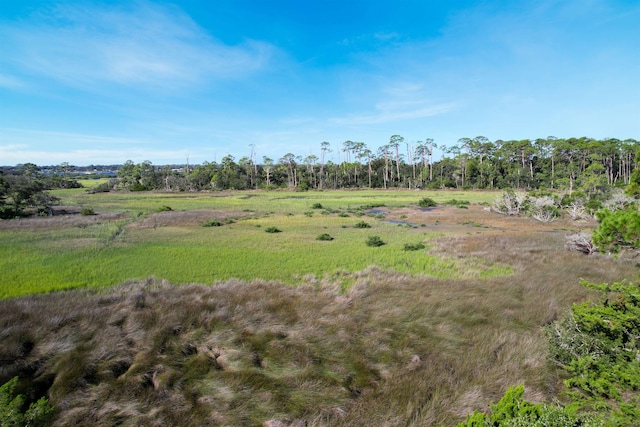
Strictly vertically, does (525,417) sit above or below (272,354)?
above

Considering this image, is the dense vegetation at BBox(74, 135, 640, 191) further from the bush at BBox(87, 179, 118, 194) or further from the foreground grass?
the foreground grass

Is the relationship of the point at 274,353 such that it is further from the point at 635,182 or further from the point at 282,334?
the point at 635,182

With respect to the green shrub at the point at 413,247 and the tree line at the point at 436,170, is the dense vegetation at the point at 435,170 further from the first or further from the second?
the green shrub at the point at 413,247

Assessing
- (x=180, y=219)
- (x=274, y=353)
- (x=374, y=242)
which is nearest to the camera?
(x=274, y=353)

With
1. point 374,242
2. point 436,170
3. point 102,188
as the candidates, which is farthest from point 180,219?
point 436,170

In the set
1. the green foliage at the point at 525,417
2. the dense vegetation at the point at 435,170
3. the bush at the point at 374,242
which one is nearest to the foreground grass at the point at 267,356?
the green foliage at the point at 525,417

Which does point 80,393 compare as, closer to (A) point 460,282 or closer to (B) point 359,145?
(A) point 460,282

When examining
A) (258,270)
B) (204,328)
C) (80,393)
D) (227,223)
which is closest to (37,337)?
(80,393)
